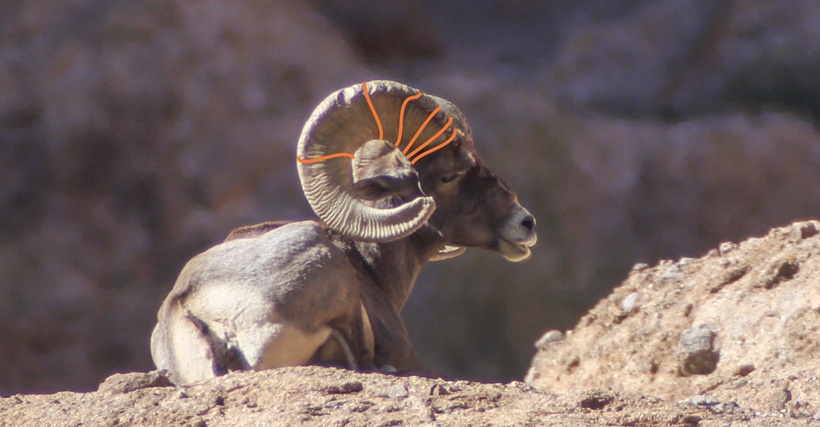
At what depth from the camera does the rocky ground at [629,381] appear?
11.9 ft

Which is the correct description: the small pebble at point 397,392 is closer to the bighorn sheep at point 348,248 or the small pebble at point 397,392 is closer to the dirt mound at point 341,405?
the dirt mound at point 341,405

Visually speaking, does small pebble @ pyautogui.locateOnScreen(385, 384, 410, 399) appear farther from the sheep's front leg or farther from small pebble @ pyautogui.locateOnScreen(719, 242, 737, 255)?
small pebble @ pyautogui.locateOnScreen(719, 242, 737, 255)

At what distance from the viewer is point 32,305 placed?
1089cm

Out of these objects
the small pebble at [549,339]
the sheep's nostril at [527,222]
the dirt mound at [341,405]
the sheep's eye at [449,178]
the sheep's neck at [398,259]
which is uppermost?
the sheep's eye at [449,178]

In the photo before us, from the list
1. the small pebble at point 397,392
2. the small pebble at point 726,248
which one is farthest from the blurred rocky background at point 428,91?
the small pebble at point 397,392

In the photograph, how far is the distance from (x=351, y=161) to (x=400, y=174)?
30cm

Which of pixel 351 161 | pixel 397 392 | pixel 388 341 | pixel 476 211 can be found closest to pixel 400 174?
pixel 351 161

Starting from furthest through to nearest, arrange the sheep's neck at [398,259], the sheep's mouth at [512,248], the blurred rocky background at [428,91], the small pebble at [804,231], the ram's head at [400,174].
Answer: the blurred rocky background at [428,91] → the sheep's mouth at [512,248] → the small pebble at [804,231] → the sheep's neck at [398,259] → the ram's head at [400,174]

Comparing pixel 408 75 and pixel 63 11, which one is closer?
pixel 63 11

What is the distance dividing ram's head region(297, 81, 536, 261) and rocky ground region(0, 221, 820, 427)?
101cm

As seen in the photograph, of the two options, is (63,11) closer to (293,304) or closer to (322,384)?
(293,304)

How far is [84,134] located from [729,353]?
782 centimetres

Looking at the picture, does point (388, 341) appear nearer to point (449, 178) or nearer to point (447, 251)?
point (449, 178)

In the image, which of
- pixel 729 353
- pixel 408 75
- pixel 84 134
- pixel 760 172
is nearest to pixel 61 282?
pixel 84 134
